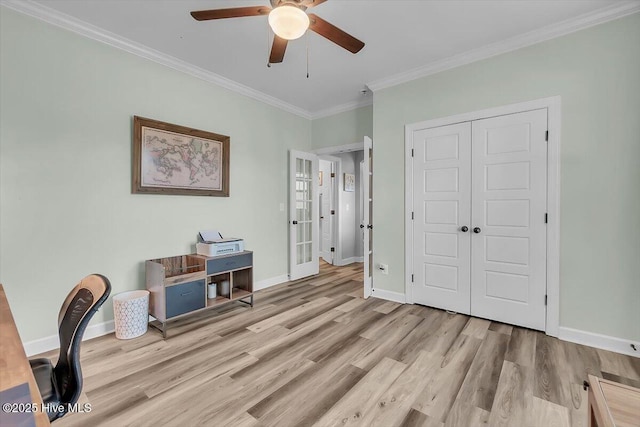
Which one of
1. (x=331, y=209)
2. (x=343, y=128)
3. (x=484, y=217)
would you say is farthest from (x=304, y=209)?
(x=484, y=217)

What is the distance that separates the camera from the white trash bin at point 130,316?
2.51 metres

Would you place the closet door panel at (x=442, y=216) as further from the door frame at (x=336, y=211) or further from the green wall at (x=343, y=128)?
the door frame at (x=336, y=211)

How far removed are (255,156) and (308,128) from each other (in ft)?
4.32

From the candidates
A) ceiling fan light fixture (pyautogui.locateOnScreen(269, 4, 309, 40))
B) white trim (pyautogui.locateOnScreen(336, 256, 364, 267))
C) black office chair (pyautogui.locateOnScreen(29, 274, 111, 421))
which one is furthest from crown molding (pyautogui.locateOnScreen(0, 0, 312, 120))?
white trim (pyautogui.locateOnScreen(336, 256, 364, 267))

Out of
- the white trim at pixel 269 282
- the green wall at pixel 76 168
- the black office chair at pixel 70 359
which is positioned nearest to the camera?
the black office chair at pixel 70 359

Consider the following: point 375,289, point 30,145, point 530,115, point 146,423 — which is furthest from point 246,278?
point 530,115

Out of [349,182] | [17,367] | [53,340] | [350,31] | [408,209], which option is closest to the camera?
[17,367]

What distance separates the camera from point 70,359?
1.13 m

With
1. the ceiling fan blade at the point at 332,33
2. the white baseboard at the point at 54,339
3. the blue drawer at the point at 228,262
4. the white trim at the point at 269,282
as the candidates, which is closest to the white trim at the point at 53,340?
the white baseboard at the point at 54,339

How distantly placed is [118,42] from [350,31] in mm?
2160

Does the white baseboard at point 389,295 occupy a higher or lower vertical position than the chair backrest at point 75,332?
lower

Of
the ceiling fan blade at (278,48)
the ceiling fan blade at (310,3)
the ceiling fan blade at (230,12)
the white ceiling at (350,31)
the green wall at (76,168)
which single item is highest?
the white ceiling at (350,31)

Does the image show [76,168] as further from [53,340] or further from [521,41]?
[521,41]

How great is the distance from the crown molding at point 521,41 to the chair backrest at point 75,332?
3.47m
